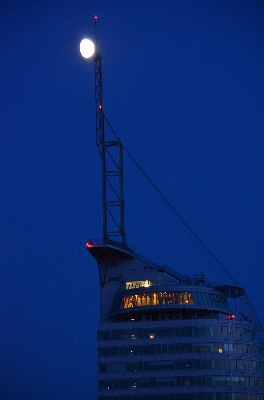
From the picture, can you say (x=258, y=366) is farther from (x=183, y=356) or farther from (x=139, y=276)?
(x=139, y=276)

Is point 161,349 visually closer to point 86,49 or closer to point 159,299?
point 159,299

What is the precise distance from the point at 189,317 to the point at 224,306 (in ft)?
33.5

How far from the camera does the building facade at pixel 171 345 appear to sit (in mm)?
162125

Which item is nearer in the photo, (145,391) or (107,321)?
(145,391)

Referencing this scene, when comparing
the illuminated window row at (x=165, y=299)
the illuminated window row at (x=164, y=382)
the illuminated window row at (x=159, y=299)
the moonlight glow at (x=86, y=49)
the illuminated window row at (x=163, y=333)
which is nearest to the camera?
the illuminated window row at (x=164, y=382)

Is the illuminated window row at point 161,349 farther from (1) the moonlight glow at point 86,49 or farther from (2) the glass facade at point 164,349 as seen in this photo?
(1) the moonlight glow at point 86,49

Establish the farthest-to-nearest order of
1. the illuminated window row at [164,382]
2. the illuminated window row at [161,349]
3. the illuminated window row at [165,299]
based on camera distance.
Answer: the illuminated window row at [165,299] < the illuminated window row at [161,349] < the illuminated window row at [164,382]

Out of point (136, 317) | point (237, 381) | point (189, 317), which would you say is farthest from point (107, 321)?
point (237, 381)

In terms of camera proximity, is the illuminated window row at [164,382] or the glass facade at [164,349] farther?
the glass facade at [164,349]

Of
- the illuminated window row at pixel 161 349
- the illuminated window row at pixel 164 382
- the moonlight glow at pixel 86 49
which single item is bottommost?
the illuminated window row at pixel 164 382

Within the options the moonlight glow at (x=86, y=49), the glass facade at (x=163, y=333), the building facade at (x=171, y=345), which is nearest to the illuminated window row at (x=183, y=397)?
the building facade at (x=171, y=345)

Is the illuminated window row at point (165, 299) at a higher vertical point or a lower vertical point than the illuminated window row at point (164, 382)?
higher

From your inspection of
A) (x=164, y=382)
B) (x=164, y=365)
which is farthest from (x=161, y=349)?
(x=164, y=382)

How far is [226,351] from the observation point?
16562 cm
